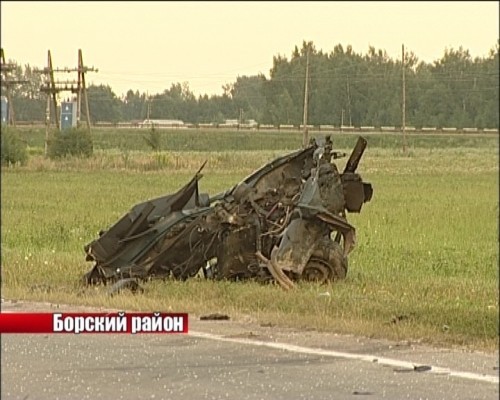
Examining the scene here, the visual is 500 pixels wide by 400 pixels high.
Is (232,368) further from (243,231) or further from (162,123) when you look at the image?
(162,123)

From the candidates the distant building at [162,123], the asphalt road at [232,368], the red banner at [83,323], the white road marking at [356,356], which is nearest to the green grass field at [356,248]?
the asphalt road at [232,368]

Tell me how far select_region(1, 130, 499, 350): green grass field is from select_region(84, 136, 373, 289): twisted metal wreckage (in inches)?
13.5

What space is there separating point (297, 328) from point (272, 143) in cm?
1835

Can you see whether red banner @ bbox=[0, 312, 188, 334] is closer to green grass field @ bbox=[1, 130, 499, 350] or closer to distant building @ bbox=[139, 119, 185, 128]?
green grass field @ bbox=[1, 130, 499, 350]

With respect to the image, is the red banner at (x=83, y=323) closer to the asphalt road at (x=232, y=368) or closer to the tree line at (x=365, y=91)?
the asphalt road at (x=232, y=368)

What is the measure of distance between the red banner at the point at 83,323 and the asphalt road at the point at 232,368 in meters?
0.67

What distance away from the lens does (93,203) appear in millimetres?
25469

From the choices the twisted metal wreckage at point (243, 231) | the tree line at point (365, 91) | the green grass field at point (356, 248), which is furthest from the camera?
the tree line at point (365, 91)

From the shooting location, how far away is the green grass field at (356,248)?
8.98m

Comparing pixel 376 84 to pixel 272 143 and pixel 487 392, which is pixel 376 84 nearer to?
pixel 272 143

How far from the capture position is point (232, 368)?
7.17 m

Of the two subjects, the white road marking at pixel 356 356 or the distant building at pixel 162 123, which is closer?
the white road marking at pixel 356 356

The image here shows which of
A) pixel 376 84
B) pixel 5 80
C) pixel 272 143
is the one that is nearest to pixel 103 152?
pixel 272 143

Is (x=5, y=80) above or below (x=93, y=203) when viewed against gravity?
above
